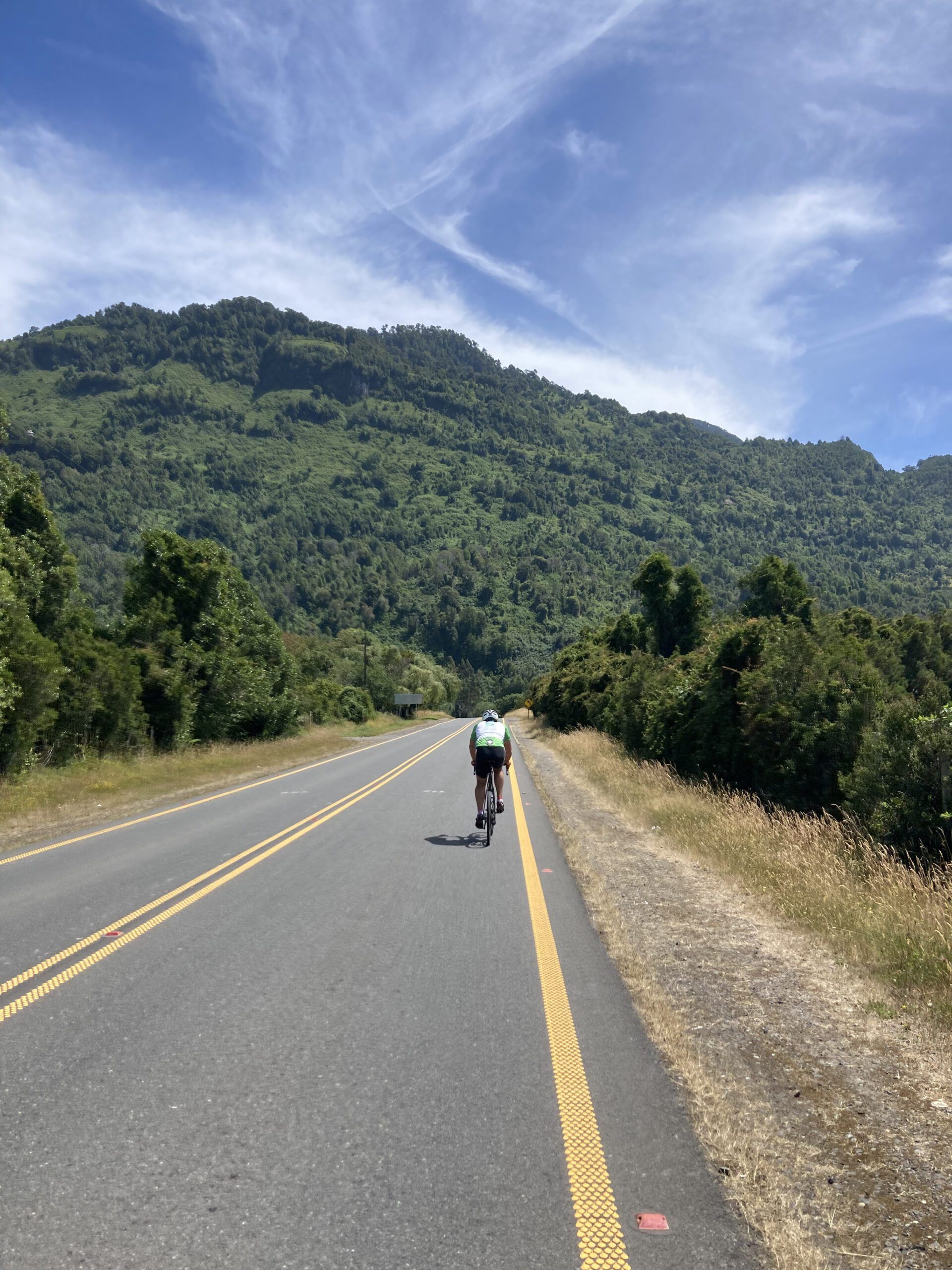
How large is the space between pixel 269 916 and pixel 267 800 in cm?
951

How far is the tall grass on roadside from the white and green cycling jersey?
2964 mm

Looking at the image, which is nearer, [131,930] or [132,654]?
[131,930]

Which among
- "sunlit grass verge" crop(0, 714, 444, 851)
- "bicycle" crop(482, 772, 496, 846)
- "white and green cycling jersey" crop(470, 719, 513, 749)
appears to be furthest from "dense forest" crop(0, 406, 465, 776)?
"bicycle" crop(482, 772, 496, 846)

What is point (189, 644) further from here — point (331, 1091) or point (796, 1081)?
point (796, 1081)

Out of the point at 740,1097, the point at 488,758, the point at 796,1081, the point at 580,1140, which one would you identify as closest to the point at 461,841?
the point at 488,758

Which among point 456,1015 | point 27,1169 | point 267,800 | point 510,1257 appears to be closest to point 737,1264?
point 510,1257

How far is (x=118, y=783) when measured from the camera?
60.3ft

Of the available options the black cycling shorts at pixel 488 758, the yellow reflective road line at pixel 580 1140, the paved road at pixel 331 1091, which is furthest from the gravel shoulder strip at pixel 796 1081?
the black cycling shorts at pixel 488 758

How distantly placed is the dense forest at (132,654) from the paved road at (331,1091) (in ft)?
37.3

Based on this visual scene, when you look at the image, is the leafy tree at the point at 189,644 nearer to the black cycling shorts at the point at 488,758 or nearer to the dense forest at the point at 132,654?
the dense forest at the point at 132,654

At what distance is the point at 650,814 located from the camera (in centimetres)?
1403

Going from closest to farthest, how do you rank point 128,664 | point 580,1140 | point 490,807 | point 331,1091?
point 580,1140
point 331,1091
point 490,807
point 128,664

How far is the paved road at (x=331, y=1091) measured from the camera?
287 cm

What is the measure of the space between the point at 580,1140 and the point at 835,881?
17.6 ft
